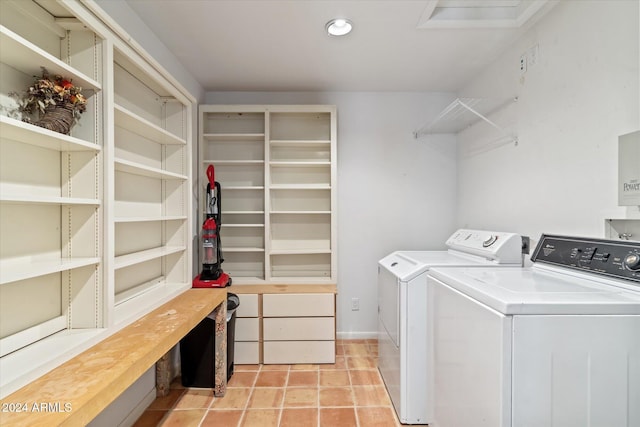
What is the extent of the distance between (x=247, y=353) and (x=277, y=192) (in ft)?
4.94

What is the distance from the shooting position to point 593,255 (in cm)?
132

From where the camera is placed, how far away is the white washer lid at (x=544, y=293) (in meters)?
1.00

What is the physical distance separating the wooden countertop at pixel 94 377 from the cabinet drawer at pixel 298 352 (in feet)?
3.96

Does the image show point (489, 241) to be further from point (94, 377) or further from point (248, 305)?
point (94, 377)

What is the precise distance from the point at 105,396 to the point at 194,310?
781 mm

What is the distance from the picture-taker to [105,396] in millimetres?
981

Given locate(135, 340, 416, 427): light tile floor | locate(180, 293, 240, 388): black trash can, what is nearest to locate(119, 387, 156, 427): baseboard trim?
locate(135, 340, 416, 427): light tile floor

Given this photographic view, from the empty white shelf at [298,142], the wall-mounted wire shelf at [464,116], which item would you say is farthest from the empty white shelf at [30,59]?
the wall-mounted wire shelf at [464,116]

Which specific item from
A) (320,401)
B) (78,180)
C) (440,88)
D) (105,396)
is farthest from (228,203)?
(440,88)

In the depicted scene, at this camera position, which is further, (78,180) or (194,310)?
(194,310)

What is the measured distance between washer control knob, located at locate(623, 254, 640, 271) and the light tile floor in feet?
4.98

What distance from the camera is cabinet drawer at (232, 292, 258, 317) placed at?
263 centimetres

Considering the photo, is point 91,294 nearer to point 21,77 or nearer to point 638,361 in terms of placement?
point 21,77

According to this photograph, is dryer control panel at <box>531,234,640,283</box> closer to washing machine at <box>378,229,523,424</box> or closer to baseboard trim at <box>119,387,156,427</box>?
washing machine at <box>378,229,523,424</box>
